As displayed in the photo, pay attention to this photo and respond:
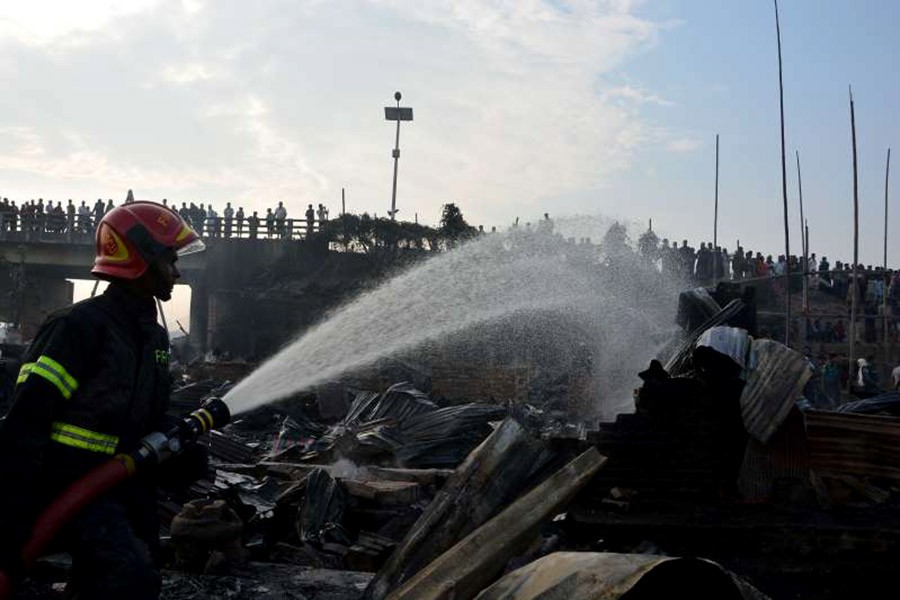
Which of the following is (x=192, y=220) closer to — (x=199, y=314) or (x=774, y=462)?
(x=199, y=314)

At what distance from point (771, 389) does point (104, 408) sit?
4.47m

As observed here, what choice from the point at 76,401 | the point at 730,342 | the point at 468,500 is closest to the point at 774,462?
the point at 730,342

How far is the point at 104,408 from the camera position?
3.34 meters

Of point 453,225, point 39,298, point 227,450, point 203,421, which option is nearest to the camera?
point 203,421

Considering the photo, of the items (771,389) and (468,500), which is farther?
(771,389)

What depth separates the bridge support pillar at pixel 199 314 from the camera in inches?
1253

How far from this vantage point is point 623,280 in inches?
685

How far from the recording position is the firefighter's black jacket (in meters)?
3.03

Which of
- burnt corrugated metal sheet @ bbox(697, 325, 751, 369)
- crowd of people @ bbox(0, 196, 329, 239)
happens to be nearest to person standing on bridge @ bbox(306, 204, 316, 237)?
crowd of people @ bbox(0, 196, 329, 239)

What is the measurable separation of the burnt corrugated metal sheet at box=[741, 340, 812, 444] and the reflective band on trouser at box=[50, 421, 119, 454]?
14.0ft

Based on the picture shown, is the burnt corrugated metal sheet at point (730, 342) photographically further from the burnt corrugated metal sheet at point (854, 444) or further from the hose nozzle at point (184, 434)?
the hose nozzle at point (184, 434)

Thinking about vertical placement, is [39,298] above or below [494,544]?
above

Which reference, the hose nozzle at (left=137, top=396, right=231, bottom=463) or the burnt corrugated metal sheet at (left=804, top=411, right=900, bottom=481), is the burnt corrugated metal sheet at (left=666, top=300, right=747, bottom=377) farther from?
the hose nozzle at (left=137, top=396, right=231, bottom=463)

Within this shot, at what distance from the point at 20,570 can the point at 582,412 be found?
14.6 m
